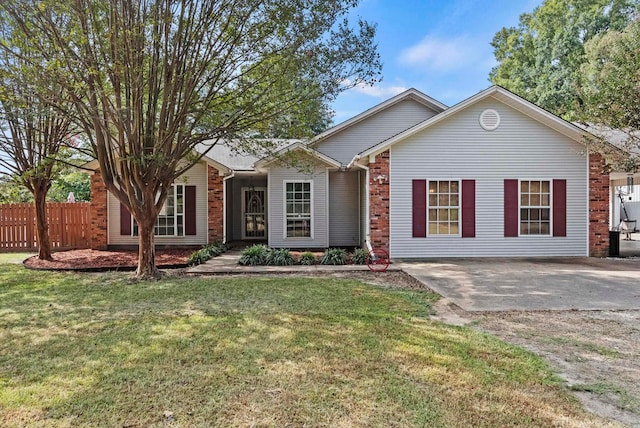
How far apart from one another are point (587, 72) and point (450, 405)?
25.8 m

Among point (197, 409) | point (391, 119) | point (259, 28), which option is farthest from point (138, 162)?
point (391, 119)

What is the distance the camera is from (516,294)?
7.04 m

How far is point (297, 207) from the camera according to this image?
13.7 m

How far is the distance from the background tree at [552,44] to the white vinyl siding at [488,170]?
45.5 feet

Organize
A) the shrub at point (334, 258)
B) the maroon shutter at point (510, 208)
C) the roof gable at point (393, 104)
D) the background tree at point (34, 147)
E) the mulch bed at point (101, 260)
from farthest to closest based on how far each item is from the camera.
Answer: the roof gable at point (393, 104), the maroon shutter at point (510, 208), the shrub at point (334, 258), the mulch bed at point (101, 260), the background tree at point (34, 147)

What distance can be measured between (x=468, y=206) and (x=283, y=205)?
613cm

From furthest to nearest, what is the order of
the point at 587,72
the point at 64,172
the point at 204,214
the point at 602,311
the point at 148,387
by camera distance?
1. the point at 587,72
2. the point at 204,214
3. the point at 64,172
4. the point at 602,311
5. the point at 148,387

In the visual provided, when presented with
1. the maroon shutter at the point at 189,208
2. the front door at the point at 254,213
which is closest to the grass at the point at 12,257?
the maroon shutter at the point at 189,208

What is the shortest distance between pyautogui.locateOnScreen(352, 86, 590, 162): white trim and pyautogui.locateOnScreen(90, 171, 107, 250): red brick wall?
9.56m

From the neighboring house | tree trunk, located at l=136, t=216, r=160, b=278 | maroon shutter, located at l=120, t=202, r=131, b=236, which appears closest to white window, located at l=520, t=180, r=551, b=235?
the neighboring house

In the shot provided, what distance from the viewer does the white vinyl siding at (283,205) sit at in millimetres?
13508

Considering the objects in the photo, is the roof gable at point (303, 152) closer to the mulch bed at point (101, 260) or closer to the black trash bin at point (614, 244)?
the mulch bed at point (101, 260)

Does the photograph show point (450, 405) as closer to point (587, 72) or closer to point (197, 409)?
point (197, 409)

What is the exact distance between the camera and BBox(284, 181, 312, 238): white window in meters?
13.6
